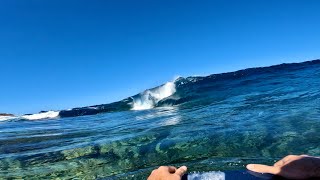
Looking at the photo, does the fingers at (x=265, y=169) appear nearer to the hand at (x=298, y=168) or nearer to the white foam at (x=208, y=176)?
the hand at (x=298, y=168)

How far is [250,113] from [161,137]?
10.6 feet

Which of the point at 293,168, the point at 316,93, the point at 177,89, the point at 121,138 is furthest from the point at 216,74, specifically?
the point at 293,168

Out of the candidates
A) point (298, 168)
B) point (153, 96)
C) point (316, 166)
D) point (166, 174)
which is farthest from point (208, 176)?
point (153, 96)

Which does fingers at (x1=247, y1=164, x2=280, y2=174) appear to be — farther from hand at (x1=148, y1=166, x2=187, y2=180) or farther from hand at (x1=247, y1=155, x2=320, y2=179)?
hand at (x1=148, y1=166, x2=187, y2=180)

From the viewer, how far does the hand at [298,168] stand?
9.74ft

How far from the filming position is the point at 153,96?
2566 cm

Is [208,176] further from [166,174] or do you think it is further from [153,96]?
[153,96]

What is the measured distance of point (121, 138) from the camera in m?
8.38

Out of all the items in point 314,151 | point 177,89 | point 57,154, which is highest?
point 177,89

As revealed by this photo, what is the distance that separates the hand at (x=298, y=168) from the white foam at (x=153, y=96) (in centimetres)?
2050

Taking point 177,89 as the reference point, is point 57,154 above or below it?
below

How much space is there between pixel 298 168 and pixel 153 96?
22.6 m

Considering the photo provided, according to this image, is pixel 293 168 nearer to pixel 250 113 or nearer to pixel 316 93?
pixel 250 113

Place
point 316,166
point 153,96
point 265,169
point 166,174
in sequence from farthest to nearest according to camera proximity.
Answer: point 153,96 < point 265,169 < point 166,174 < point 316,166
